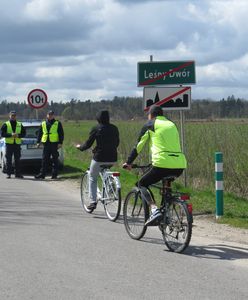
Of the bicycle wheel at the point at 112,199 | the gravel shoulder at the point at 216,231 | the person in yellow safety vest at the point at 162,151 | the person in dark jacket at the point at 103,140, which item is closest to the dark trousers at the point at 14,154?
the person in dark jacket at the point at 103,140

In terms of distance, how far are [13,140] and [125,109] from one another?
1866cm

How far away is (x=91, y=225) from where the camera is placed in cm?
1002

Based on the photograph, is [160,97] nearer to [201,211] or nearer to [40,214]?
[201,211]

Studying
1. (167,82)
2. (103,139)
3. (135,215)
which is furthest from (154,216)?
(167,82)

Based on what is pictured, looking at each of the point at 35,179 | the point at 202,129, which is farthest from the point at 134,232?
the point at 35,179

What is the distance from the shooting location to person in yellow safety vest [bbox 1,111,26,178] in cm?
1839

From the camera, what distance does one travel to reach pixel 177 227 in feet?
25.9

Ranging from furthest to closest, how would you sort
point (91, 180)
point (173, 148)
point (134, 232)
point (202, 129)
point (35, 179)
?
point (35, 179)
point (202, 129)
point (91, 180)
point (134, 232)
point (173, 148)

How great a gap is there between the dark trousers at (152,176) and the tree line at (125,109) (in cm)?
347

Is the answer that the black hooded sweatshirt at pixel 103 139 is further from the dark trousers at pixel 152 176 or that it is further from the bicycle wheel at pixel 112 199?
the dark trousers at pixel 152 176

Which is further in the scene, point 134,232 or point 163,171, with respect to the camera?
point 134,232

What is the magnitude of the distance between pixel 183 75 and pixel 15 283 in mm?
7773

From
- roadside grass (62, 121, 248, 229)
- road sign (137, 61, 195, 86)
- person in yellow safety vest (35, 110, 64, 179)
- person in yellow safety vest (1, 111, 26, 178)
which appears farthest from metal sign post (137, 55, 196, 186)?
person in yellow safety vest (1, 111, 26, 178)

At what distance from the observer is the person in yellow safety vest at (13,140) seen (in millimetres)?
18391
